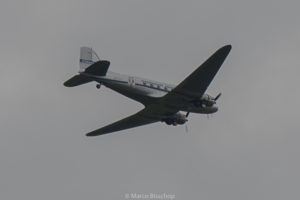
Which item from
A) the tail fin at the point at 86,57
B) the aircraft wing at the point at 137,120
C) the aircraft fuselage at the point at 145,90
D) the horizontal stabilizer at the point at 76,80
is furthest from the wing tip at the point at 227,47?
the tail fin at the point at 86,57

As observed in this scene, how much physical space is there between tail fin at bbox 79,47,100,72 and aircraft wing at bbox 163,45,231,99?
21.2 feet

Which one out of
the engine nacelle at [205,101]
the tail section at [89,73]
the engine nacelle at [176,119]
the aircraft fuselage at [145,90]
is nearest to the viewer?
the tail section at [89,73]

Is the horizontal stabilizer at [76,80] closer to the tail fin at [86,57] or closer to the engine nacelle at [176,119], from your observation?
the tail fin at [86,57]

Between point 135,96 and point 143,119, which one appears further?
point 143,119

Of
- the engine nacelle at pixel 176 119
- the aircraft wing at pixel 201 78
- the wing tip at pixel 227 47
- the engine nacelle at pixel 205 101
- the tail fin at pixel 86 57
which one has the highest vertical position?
the tail fin at pixel 86 57

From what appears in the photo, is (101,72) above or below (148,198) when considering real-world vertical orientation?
above

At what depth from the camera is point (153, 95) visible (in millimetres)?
54688

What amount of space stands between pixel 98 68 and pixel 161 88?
5842 mm

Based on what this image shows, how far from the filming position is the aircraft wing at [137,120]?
56.6 meters

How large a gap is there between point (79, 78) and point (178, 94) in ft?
23.5

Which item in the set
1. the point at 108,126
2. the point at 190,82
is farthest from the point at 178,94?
the point at 108,126

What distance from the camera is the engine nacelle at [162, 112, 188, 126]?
57781 millimetres

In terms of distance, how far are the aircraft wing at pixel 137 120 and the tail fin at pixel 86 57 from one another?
5.48 meters

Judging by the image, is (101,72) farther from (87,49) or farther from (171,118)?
(171,118)
